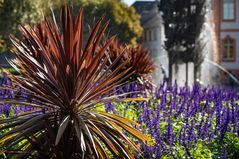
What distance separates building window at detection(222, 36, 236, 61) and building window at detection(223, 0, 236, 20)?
5.88 feet

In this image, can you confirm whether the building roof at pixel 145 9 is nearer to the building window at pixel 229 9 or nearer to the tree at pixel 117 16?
the building window at pixel 229 9

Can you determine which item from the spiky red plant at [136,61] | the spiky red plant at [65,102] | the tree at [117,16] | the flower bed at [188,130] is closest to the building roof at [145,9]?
the tree at [117,16]

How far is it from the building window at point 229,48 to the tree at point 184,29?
78.6 ft

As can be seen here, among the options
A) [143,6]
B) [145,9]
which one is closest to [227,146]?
[143,6]

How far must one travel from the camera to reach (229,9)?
4822 centimetres

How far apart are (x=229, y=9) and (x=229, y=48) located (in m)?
3.38

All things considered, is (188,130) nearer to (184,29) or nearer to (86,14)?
(184,29)

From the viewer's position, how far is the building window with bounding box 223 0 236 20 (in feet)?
158

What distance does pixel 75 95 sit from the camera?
4242 millimetres

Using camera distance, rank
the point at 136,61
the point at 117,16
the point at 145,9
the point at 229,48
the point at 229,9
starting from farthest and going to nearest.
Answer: the point at 145,9, the point at 229,9, the point at 229,48, the point at 117,16, the point at 136,61

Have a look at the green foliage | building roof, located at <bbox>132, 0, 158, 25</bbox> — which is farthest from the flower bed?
building roof, located at <bbox>132, 0, 158, 25</bbox>

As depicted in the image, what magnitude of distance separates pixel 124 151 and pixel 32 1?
2282cm

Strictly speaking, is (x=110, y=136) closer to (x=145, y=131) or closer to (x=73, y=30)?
(x=73, y=30)

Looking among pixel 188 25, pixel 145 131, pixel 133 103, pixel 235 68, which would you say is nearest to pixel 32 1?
pixel 188 25
